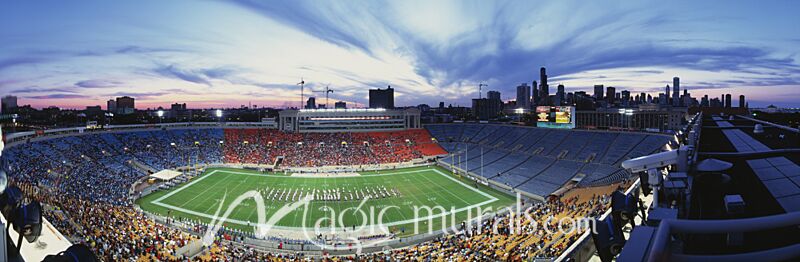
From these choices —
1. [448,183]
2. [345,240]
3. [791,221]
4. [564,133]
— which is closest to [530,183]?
[448,183]

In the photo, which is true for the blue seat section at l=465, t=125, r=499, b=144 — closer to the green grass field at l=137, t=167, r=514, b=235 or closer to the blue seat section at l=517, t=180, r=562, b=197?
the green grass field at l=137, t=167, r=514, b=235

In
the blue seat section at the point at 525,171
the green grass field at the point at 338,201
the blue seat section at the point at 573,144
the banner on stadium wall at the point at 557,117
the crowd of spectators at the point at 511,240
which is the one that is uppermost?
the banner on stadium wall at the point at 557,117

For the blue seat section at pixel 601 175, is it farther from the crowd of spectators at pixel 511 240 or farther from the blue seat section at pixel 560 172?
the crowd of spectators at pixel 511 240

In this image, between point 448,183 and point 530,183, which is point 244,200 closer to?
point 448,183

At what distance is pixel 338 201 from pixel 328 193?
319 cm

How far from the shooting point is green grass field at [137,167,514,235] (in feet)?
99.5

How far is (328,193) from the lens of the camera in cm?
3844

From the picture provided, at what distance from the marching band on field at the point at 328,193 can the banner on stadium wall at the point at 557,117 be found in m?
31.4

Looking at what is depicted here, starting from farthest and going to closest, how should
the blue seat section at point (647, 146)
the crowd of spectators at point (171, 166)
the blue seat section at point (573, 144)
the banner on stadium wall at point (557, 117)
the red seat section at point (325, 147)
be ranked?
the banner on stadium wall at point (557, 117) → the red seat section at point (325, 147) → the blue seat section at point (573, 144) → the blue seat section at point (647, 146) → the crowd of spectators at point (171, 166)

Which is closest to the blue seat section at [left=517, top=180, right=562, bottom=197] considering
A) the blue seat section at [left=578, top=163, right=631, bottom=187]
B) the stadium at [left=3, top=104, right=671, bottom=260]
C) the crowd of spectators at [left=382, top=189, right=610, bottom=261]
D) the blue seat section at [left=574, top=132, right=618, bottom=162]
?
the stadium at [left=3, top=104, right=671, bottom=260]

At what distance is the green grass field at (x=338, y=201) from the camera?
1193 inches

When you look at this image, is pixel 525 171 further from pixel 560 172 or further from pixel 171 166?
pixel 171 166

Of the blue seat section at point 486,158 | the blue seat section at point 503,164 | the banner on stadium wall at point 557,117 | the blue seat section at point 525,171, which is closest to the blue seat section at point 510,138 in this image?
the blue seat section at point 486,158

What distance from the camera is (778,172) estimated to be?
22.5ft
